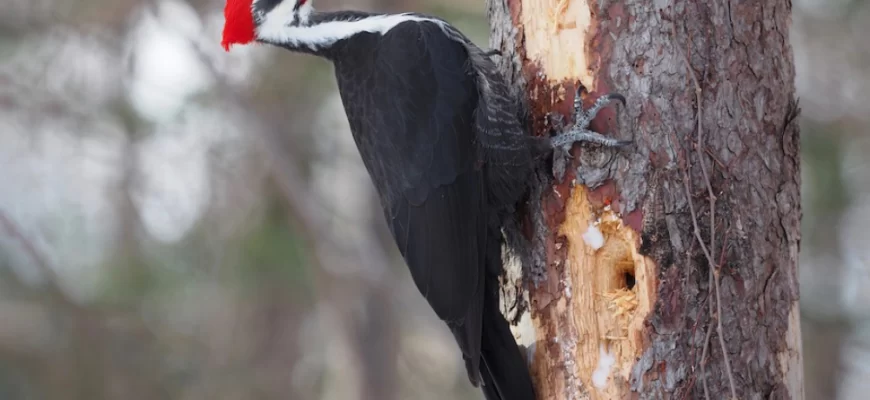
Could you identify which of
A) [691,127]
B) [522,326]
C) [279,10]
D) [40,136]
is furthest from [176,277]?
[691,127]

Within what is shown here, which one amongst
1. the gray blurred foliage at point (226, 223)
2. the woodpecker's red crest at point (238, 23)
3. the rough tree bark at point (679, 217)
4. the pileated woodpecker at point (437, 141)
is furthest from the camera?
the gray blurred foliage at point (226, 223)

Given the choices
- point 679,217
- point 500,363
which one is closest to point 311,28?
point 500,363

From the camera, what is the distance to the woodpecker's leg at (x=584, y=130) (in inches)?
90.0

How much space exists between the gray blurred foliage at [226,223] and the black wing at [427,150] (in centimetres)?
232

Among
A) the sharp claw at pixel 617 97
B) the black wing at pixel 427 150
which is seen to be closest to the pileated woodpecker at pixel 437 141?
the black wing at pixel 427 150

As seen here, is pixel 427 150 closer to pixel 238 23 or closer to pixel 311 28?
pixel 311 28

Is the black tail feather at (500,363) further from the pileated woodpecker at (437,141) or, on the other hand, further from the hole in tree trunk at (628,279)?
the hole in tree trunk at (628,279)

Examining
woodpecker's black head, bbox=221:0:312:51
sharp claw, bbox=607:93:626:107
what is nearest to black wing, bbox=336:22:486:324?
woodpecker's black head, bbox=221:0:312:51

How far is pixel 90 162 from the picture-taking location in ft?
20.0

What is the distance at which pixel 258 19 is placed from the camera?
278cm

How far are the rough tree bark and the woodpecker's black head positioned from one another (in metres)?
0.98

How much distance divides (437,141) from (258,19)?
2.47 feet

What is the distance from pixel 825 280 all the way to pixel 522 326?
3.62 metres

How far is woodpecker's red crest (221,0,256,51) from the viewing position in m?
2.73
